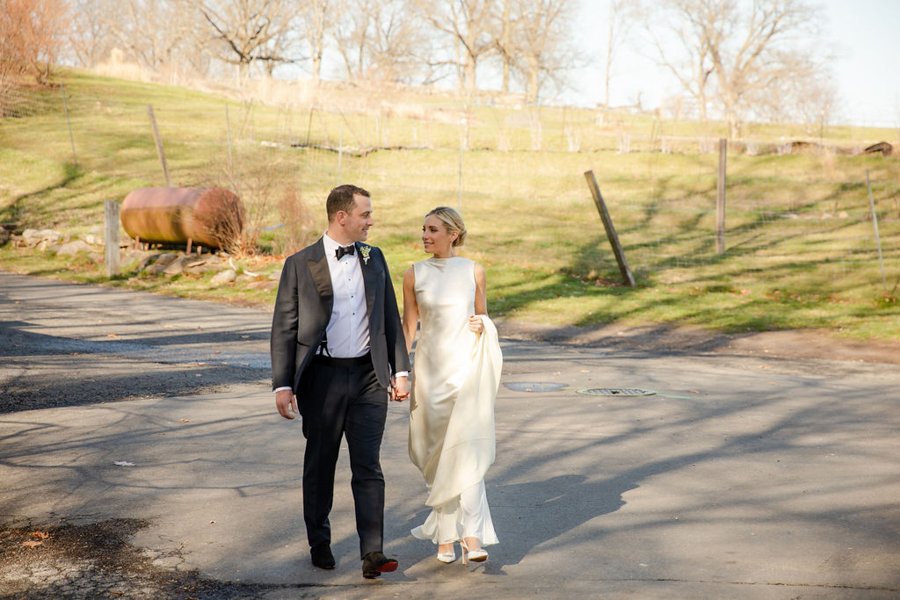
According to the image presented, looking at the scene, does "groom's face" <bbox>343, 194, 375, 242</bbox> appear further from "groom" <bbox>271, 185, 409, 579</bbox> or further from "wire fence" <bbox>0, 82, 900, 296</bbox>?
"wire fence" <bbox>0, 82, 900, 296</bbox>

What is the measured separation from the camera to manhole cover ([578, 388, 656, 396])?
11344 mm

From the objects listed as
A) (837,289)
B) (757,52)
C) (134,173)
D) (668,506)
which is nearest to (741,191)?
(837,289)

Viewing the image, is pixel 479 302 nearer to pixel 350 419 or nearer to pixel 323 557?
pixel 350 419

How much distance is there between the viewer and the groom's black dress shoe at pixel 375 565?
206 inches

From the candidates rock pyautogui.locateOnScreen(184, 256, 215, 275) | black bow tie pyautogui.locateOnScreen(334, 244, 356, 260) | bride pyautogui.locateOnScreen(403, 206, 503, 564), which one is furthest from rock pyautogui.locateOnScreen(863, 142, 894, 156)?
black bow tie pyautogui.locateOnScreen(334, 244, 356, 260)

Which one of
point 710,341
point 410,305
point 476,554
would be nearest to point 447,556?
point 476,554

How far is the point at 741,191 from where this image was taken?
36.4 m

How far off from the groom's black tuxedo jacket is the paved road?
3.40ft

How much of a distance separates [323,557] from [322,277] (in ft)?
4.60

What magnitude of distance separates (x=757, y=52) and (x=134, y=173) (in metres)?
45.6

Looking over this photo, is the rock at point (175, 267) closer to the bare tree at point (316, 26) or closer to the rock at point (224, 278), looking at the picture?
the rock at point (224, 278)

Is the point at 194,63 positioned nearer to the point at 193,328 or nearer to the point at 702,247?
the point at 702,247

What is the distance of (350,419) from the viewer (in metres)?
5.41

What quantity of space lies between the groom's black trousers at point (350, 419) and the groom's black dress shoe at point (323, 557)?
0.10 feet
